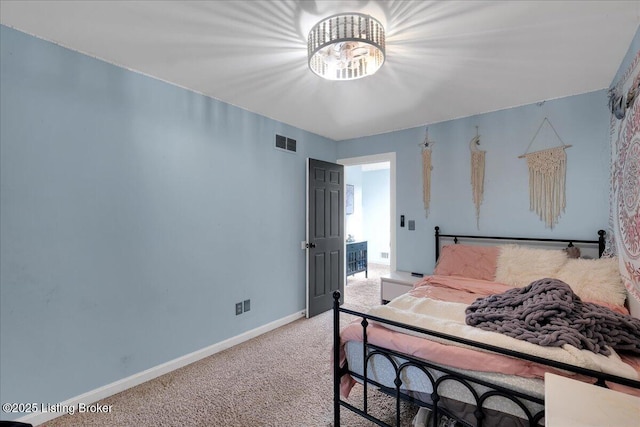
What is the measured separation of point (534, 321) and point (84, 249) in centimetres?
280

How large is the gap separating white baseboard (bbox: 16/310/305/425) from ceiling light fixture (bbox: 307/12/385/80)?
262cm

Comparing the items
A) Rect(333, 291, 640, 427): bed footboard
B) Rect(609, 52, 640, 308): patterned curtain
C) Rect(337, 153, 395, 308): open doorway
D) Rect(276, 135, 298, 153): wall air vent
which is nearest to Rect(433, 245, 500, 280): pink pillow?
Rect(609, 52, 640, 308): patterned curtain

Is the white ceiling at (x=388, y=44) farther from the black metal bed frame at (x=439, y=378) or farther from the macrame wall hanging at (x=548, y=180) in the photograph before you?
the black metal bed frame at (x=439, y=378)

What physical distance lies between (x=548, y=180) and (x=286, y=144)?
9.33 ft

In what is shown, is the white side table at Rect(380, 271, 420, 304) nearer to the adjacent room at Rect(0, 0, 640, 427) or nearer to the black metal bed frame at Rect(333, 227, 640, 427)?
the adjacent room at Rect(0, 0, 640, 427)

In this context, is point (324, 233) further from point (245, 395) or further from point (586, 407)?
point (586, 407)

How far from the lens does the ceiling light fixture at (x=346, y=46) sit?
1563 millimetres

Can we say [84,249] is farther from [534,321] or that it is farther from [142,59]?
[534,321]

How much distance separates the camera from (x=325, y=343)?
9.65 feet

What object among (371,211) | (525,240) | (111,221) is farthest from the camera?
(371,211)

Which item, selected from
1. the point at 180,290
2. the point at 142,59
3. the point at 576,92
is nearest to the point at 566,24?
the point at 576,92

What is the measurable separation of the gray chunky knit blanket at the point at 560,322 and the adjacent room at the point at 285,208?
0.05 ft

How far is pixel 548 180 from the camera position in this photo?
→ 282 cm

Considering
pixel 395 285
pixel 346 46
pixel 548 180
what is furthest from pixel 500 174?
pixel 346 46
